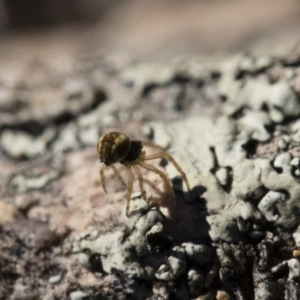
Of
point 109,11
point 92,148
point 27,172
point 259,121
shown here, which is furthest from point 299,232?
point 109,11

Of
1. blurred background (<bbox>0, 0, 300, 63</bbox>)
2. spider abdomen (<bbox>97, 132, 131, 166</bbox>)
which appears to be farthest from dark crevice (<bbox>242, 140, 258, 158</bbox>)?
blurred background (<bbox>0, 0, 300, 63</bbox>)

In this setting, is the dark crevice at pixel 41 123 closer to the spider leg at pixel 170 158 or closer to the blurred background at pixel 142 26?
the spider leg at pixel 170 158

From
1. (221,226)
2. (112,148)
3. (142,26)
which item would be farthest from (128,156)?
(142,26)

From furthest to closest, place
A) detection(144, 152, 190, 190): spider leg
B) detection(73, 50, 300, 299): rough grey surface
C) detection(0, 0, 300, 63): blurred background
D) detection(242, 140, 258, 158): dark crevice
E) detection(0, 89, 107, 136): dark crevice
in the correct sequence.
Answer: detection(0, 0, 300, 63): blurred background < detection(0, 89, 107, 136): dark crevice < detection(242, 140, 258, 158): dark crevice < detection(144, 152, 190, 190): spider leg < detection(73, 50, 300, 299): rough grey surface

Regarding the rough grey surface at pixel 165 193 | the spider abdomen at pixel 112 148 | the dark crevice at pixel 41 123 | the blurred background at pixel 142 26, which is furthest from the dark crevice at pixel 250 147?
the blurred background at pixel 142 26

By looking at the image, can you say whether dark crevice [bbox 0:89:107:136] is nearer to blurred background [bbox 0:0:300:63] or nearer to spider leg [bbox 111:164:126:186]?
spider leg [bbox 111:164:126:186]

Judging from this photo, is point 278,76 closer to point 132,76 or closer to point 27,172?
point 132,76
